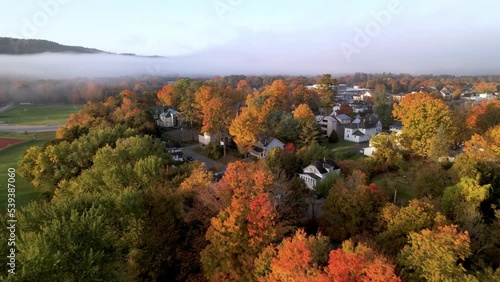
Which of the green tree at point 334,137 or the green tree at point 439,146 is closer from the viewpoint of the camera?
the green tree at point 439,146

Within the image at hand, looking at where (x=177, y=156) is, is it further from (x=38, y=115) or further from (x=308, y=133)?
(x=38, y=115)

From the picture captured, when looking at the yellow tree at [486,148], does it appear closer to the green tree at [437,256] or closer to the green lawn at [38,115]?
the green tree at [437,256]

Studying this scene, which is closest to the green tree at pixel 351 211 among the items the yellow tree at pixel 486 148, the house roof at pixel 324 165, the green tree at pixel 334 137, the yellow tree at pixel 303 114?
the house roof at pixel 324 165

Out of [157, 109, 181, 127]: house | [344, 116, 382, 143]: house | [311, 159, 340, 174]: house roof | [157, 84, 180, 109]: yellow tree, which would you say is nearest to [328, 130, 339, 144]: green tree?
[344, 116, 382, 143]: house

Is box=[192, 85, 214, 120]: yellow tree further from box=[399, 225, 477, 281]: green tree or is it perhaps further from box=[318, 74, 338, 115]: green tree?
box=[399, 225, 477, 281]: green tree

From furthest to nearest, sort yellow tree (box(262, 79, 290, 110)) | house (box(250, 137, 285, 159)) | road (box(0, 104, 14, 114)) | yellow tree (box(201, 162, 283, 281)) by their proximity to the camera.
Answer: road (box(0, 104, 14, 114))
yellow tree (box(262, 79, 290, 110))
house (box(250, 137, 285, 159))
yellow tree (box(201, 162, 283, 281))

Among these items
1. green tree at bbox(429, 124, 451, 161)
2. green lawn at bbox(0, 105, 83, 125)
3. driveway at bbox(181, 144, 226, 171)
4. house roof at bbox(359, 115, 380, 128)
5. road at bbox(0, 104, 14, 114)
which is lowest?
driveway at bbox(181, 144, 226, 171)
